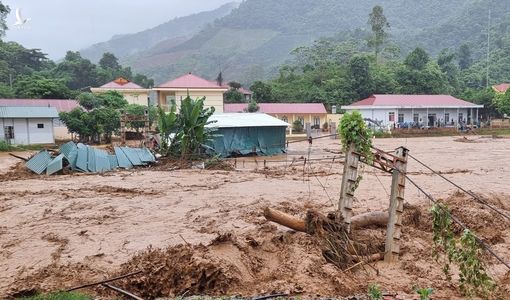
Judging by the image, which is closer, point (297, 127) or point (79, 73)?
point (297, 127)

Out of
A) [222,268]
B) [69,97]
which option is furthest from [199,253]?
[69,97]

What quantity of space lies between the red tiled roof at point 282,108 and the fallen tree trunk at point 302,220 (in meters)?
36.5

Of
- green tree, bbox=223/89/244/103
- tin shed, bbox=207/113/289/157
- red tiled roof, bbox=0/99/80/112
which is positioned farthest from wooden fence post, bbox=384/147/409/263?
green tree, bbox=223/89/244/103

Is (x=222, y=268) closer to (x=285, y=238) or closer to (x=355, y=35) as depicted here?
(x=285, y=238)

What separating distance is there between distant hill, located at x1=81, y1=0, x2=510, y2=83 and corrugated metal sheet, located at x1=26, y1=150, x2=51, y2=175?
287 ft

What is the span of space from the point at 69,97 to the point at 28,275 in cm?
3683

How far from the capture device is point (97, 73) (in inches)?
2518

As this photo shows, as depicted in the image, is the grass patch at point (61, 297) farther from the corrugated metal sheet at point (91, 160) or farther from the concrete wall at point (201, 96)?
the concrete wall at point (201, 96)

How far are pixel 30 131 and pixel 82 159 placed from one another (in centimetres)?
1298

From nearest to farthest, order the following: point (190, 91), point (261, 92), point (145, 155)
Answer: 1. point (145, 155)
2. point (190, 91)
3. point (261, 92)

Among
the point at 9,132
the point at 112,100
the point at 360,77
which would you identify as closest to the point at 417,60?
the point at 360,77

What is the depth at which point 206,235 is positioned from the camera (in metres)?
9.46

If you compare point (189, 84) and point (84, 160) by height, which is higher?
point (189, 84)

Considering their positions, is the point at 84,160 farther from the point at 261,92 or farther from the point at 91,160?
the point at 261,92
